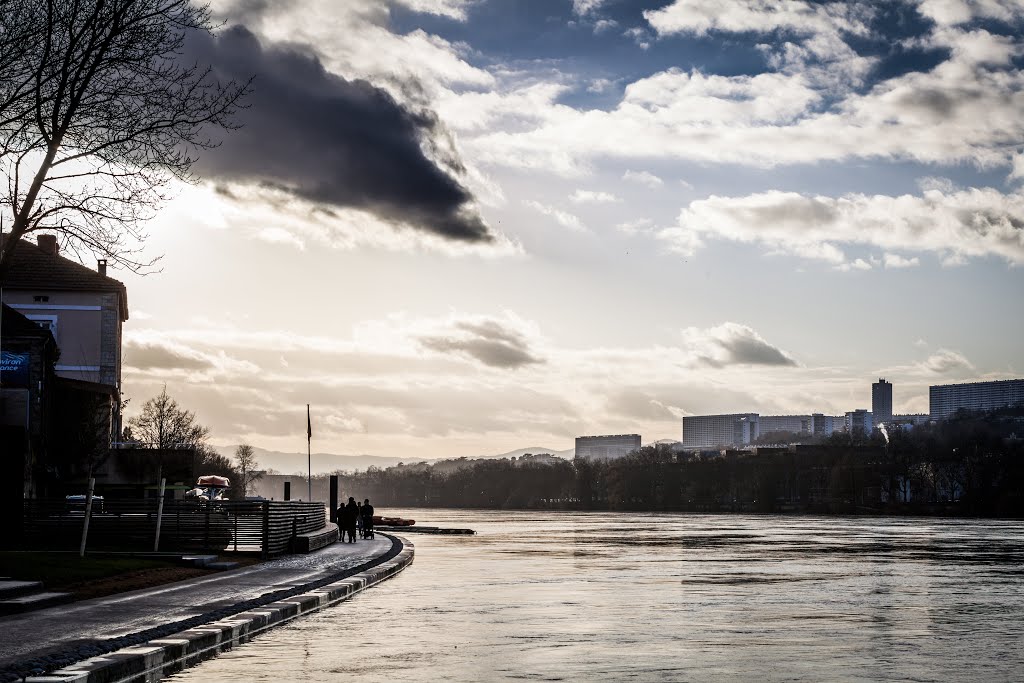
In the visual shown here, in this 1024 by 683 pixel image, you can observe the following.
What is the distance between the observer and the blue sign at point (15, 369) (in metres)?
67.2

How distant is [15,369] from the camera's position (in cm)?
6762

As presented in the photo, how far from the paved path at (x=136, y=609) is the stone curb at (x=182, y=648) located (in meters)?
0.87

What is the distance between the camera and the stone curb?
13.4m

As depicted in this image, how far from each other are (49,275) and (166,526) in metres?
46.1

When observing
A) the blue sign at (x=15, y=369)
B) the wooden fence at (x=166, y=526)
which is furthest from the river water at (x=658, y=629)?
the blue sign at (x=15, y=369)

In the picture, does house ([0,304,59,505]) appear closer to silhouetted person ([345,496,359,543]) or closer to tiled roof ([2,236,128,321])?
tiled roof ([2,236,128,321])

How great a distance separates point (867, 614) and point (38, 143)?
Result: 1855cm

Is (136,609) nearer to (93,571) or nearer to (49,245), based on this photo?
(93,571)

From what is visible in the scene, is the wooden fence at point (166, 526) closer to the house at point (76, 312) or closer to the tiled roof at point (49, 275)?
the house at point (76, 312)

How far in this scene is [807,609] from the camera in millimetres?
23141

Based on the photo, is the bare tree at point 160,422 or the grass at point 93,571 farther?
the bare tree at point 160,422

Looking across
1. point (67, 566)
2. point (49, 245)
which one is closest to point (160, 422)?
point (49, 245)

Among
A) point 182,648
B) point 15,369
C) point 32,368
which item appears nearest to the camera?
point 182,648

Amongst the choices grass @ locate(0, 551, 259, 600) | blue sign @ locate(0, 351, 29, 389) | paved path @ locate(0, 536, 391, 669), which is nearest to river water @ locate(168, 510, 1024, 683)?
paved path @ locate(0, 536, 391, 669)
